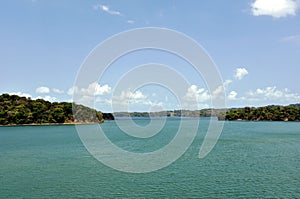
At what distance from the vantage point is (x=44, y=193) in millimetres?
20453

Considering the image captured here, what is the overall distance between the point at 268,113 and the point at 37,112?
119 meters

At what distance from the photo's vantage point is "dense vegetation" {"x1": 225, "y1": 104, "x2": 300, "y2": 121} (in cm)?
15750

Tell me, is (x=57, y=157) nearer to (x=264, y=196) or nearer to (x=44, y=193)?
(x=44, y=193)

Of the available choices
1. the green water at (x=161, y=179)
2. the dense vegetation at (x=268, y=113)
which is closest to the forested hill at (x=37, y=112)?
the green water at (x=161, y=179)

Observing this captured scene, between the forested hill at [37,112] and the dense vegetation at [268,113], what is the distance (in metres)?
89.4

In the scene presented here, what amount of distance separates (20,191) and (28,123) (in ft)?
320

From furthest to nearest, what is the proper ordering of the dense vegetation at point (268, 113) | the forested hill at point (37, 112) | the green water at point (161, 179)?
the dense vegetation at point (268, 113) < the forested hill at point (37, 112) < the green water at point (161, 179)

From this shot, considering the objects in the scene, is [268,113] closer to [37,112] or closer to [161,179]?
[37,112]

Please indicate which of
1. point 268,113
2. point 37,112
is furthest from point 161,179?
point 268,113

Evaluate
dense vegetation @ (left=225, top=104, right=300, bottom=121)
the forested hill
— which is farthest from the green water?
A: dense vegetation @ (left=225, top=104, right=300, bottom=121)

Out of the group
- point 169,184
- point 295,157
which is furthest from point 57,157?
point 295,157

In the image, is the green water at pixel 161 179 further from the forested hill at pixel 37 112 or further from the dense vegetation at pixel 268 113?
the dense vegetation at pixel 268 113

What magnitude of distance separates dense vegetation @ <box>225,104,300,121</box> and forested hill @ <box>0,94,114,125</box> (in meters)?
89.4

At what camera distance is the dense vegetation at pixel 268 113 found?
517 feet
